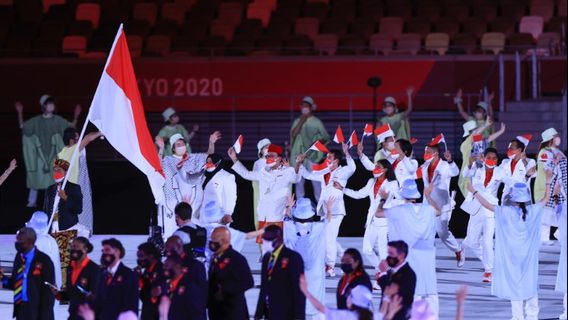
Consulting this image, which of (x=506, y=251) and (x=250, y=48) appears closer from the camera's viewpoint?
(x=506, y=251)

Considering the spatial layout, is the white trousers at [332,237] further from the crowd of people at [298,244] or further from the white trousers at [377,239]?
the white trousers at [377,239]

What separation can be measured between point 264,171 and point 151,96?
856cm

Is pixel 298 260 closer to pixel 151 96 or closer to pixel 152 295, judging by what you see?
pixel 152 295

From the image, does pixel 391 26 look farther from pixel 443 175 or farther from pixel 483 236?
pixel 483 236

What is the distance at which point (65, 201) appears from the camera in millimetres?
15469

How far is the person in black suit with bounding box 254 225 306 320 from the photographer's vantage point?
1236 centimetres

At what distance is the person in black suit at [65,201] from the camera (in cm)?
1538

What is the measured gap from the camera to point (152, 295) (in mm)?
12062

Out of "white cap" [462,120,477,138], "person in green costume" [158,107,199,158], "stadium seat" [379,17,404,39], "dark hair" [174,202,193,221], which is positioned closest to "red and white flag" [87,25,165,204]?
"dark hair" [174,202,193,221]

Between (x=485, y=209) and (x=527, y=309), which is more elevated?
(x=485, y=209)

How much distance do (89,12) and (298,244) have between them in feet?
54.7

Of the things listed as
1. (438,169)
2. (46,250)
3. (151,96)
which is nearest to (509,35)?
(151,96)

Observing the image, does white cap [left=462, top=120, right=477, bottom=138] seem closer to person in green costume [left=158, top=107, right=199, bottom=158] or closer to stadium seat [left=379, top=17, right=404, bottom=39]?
person in green costume [left=158, top=107, right=199, bottom=158]

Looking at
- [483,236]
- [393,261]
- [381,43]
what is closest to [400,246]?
[393,261]
